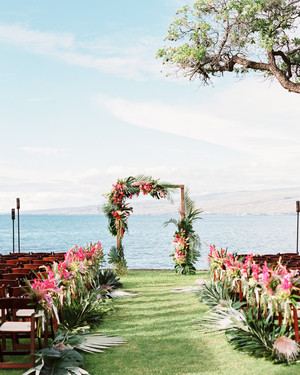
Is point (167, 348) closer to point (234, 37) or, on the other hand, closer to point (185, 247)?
point (185, 247)

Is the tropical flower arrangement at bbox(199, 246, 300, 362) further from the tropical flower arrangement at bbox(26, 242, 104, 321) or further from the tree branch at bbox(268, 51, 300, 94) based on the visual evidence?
the tree branch at bbox(268, 51, 300, 94)

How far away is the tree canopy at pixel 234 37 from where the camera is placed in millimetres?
15672

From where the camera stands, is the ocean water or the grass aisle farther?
the ocean water

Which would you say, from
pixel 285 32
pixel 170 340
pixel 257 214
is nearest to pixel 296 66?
pixel 285 32

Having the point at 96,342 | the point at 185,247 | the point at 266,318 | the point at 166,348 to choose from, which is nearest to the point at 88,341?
the point at 96,342

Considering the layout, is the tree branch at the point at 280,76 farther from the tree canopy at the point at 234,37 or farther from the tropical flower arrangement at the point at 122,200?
the tropical flower arrangement at the point at 122,200

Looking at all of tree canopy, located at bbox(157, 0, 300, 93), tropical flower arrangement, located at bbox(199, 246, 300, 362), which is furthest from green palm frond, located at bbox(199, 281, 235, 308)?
tree canopy, located at bbox(157, 0, 300, 93)

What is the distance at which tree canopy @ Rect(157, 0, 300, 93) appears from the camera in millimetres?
15672

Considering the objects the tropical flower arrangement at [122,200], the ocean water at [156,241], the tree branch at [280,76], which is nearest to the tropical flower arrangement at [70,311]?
the ocean water at [156,241]

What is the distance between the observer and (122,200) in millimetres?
17391

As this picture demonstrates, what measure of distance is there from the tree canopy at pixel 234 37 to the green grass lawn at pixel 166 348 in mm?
8952

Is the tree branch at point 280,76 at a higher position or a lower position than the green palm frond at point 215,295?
higher

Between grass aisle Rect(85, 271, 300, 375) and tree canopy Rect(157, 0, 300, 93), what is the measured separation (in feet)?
29.2

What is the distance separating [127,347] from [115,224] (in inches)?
399
